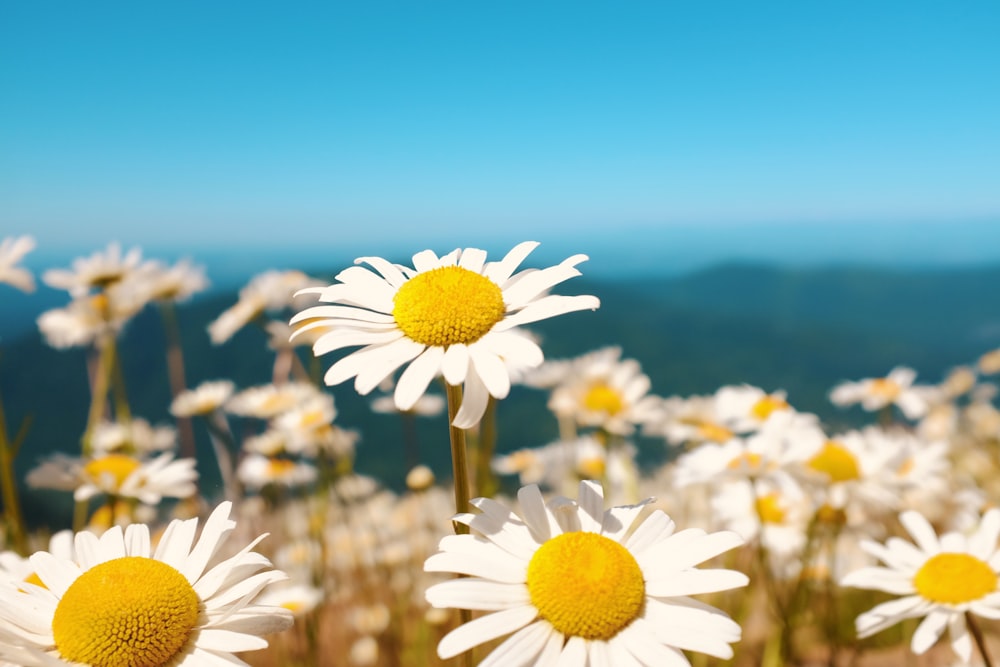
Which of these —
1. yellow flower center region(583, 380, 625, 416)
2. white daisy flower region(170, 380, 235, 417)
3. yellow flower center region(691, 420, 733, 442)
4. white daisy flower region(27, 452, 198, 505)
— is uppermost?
yellow flower center region(583, 380, 625, 416)

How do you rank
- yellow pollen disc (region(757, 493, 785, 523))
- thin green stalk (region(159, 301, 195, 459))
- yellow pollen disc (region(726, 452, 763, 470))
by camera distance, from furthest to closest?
thin green stalk (region(159, 301, 195, 459)), yellow pollen disc (region(757, 493, 785, 523)), yellow pollen disc (region(726, 452, 763, 470))

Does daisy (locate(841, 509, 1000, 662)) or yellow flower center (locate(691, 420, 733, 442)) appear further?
yellow flower center (locate(691, 420, 733, 442))

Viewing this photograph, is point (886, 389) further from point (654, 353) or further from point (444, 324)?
point (654, 353)

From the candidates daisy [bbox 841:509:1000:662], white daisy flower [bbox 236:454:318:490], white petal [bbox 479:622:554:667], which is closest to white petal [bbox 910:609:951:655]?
daisy [bbox 841:509:1000:662]

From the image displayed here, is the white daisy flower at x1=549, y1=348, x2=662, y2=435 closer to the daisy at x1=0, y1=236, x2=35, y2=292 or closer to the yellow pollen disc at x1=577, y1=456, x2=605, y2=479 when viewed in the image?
the yellow pollen disc at x1=577, y1=456, x2=605, y2=479

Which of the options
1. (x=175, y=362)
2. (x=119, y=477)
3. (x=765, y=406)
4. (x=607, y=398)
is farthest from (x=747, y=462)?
(x=175, y=362)

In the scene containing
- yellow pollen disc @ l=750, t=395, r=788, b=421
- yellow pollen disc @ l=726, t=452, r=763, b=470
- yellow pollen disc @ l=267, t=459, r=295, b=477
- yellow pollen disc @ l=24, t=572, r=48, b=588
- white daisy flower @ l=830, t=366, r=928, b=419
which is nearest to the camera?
yellow pollen disc @ l=24, t=572, r=48, b=588
